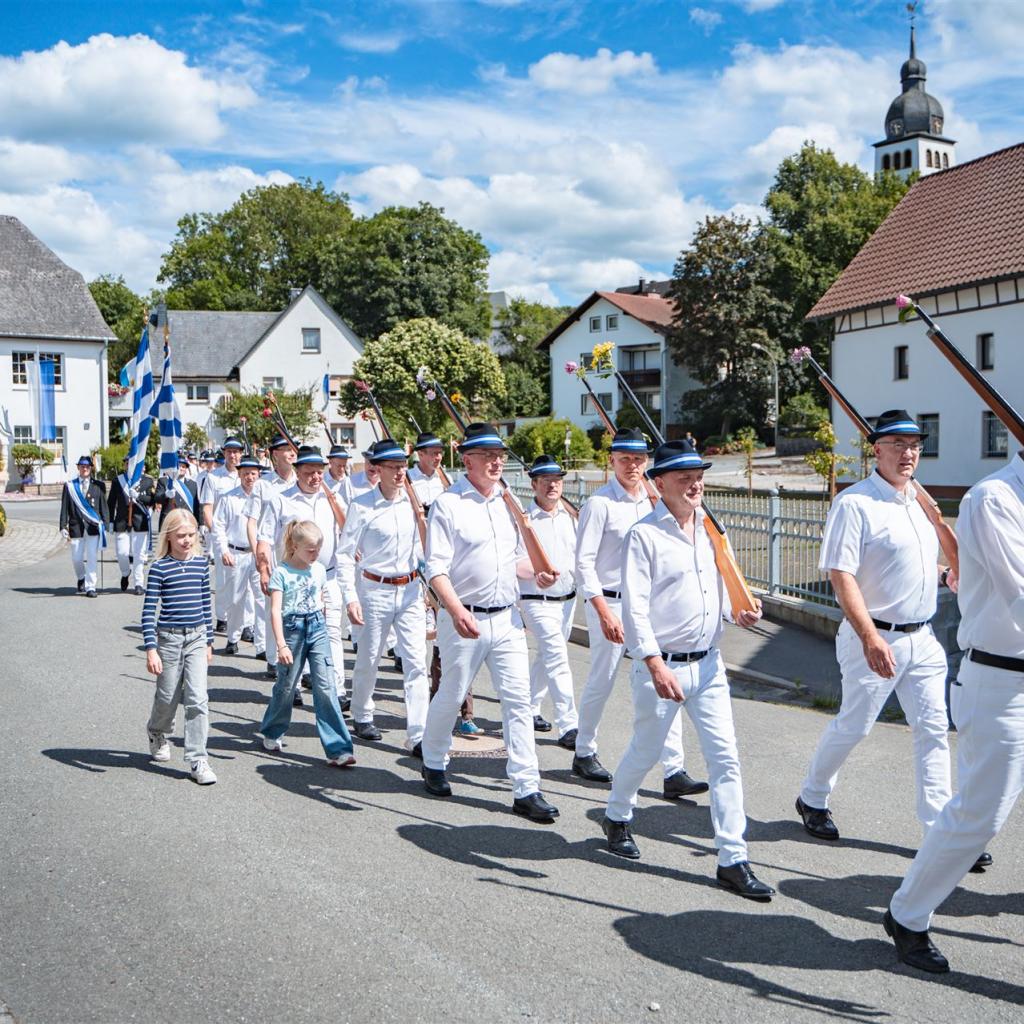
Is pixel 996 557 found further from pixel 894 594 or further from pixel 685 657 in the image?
pixel 685 657

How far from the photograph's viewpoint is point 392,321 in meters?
65.1

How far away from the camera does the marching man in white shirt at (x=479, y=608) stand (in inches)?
244

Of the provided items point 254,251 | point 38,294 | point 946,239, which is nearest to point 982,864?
point 946,239

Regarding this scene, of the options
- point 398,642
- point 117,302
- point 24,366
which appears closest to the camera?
point 398,642

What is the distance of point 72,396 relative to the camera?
50156 millimetres

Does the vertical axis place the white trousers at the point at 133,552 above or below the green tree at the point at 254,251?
below

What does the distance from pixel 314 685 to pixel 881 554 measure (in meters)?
3.62

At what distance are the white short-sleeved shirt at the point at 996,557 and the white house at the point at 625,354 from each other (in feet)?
198

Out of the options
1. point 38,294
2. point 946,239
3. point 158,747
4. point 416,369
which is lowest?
point 158,747

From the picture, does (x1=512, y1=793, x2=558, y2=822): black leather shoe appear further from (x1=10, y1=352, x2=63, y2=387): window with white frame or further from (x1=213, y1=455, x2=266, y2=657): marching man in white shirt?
(x1=10, y1=352, x2=63, y2=387): window with white frame

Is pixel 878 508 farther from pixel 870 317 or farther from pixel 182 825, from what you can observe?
pixel 870 317

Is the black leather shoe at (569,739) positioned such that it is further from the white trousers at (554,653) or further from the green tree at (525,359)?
the green tree at (525,359)

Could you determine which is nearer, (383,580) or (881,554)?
(881,554)

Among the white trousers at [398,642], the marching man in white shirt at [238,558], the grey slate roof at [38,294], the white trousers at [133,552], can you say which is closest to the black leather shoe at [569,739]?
the white trousers at [398,642]
